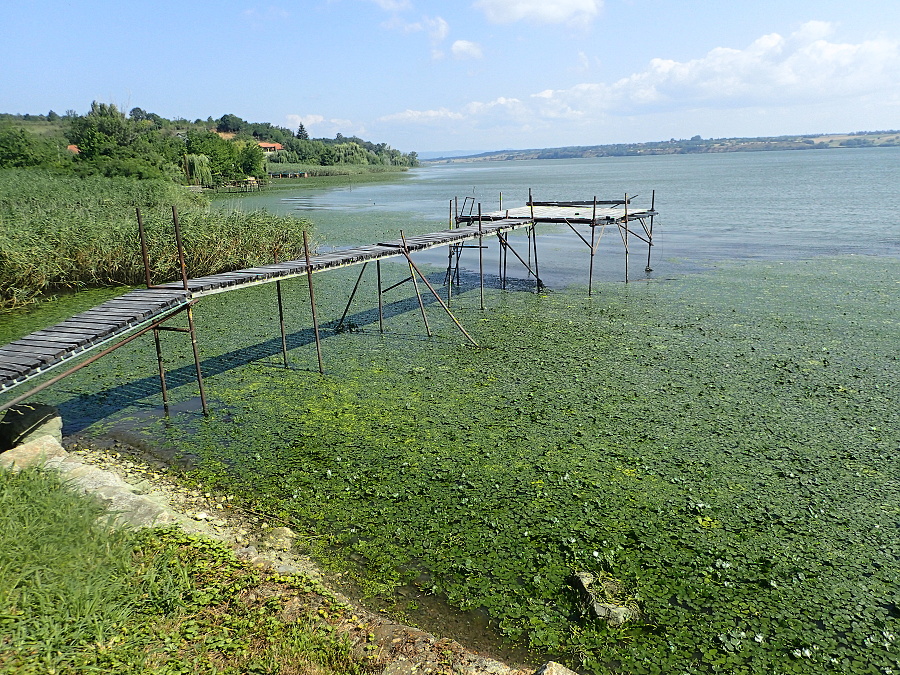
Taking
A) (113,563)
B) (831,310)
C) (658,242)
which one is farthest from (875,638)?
(658,242)

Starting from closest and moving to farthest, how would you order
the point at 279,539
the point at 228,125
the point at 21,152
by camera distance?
the point at 279,539, the point at 21,152, the point at 228,125

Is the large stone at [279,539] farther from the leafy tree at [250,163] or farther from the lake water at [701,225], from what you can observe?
the leafy tree at [250,163]

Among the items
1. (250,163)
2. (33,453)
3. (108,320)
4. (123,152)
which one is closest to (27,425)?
(33,453)

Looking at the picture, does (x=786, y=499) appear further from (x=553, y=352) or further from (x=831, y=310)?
(x=831, y=310)

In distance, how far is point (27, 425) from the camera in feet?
26.7

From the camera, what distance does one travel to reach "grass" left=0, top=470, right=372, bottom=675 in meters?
4.33

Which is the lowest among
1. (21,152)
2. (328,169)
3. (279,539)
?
(279,539)

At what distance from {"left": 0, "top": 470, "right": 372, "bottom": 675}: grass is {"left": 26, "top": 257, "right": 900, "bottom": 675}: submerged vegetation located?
1097 millimetres

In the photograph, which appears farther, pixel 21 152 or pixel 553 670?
pixel 21 152

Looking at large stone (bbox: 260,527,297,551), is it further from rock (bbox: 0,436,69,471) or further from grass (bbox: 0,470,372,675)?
rock (bbox: 0,436,69,471)

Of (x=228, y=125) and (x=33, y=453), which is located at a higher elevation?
(x=228, y=125)

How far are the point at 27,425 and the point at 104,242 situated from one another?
1223 cm

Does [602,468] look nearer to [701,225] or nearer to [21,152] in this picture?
[701,225]

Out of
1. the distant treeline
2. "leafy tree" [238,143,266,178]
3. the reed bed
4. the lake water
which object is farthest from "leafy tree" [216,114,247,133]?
the reed bed
